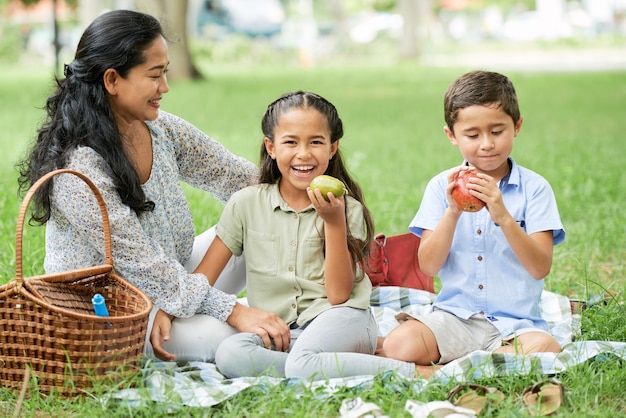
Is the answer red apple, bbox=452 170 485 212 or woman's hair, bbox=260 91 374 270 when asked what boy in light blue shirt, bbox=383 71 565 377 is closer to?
red apple, bbox=452 170 485 212

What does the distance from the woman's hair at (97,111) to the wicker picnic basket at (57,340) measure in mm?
259

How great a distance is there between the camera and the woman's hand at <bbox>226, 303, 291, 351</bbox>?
3.62 meters

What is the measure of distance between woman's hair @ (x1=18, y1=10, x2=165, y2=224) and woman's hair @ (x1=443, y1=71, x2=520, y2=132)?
47.7 inches

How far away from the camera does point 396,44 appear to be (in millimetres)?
36938

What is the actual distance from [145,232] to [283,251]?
551 millimetres

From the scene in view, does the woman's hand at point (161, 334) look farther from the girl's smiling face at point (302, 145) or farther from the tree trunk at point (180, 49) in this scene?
the tree trunk at point (180, 49)

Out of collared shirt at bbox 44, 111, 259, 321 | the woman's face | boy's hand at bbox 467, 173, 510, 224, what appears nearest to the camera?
boy's hand at bbox 467, 173, 510, 224

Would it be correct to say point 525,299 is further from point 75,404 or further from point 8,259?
point 8,259

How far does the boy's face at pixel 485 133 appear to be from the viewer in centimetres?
362

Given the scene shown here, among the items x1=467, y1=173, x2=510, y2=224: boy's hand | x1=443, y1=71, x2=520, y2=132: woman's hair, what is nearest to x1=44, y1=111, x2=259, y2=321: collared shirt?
x1=467, y1=173, x2=510, y2=224: boy's hand

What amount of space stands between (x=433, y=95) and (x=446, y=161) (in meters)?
7.49

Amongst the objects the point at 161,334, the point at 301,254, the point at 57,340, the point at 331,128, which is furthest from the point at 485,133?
the point at 57,340

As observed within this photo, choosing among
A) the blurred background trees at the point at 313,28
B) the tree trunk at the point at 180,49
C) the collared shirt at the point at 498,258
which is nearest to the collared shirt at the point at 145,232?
the collared shirt at the point at 498,258

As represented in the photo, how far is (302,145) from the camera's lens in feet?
12.1
